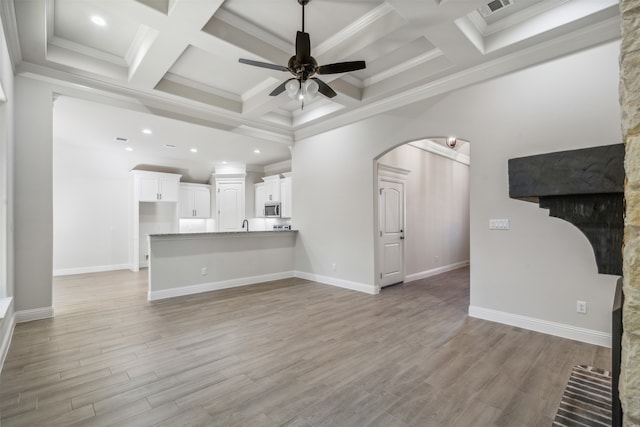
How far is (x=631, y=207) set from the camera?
0.77 m

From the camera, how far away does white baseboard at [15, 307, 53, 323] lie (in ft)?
11.6

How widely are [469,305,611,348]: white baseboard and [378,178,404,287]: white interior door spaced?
69.7 inches

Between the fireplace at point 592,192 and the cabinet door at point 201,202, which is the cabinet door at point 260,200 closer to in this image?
the cabinet door at point 201,202

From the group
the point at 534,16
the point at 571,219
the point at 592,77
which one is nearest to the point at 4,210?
the point at 571,219

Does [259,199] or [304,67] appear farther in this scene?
[259,199]

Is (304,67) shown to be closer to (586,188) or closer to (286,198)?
(586,188)

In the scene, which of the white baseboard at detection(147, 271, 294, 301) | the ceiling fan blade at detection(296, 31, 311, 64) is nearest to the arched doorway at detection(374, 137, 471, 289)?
the white baseboard at detection(147, 271, 294, 301)

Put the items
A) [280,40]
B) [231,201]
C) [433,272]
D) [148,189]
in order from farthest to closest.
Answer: [231,201]
[148,189]
[433,272]
[280,40]

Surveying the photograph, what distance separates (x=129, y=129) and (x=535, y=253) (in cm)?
652

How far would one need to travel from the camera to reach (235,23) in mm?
3166

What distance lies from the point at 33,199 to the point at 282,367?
368 cm

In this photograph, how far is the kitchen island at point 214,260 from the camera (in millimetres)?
4695

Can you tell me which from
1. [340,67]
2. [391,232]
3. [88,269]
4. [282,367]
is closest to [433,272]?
[391,232]

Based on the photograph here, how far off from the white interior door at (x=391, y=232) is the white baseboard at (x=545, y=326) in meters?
1.77
